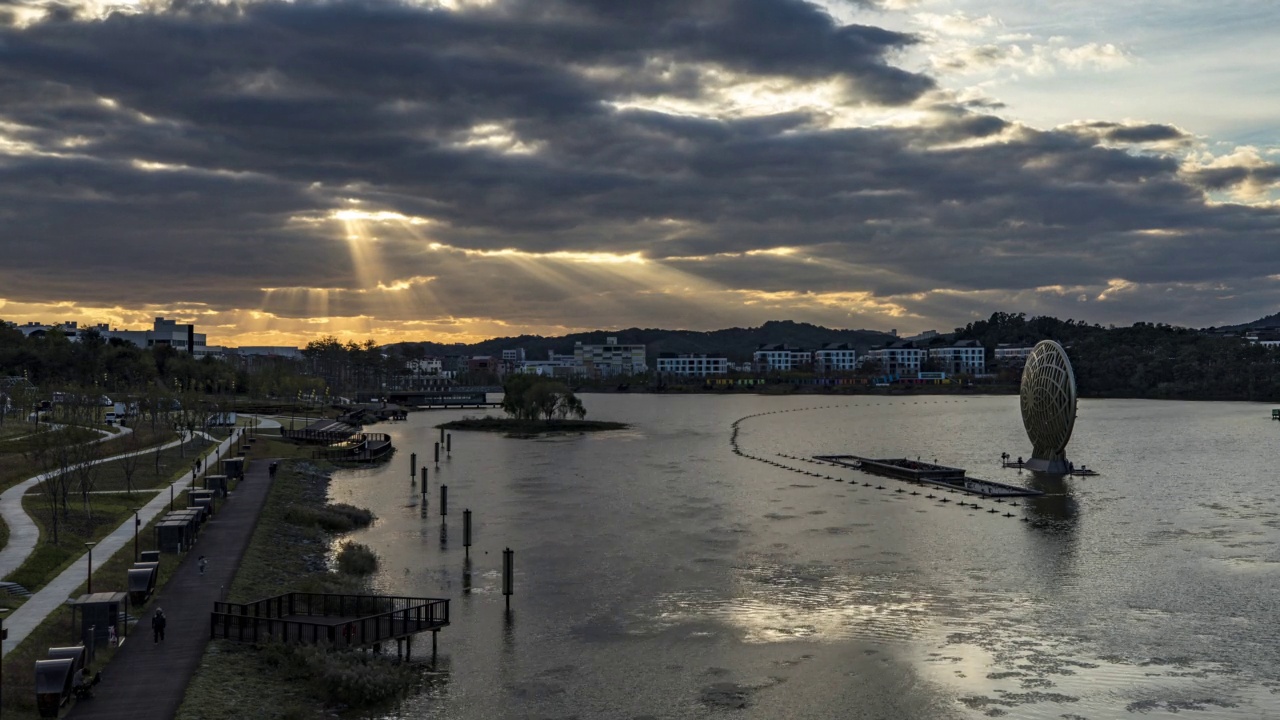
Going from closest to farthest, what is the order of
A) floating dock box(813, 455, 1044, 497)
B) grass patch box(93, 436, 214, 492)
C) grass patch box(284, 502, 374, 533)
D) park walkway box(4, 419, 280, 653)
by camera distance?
park walkway box(4, 419, 280, 653)
grass patch box(284, 502, 374, 533)
grass patch box(93, 436, 214, 492)
floating dock box(813, 455, 1044, 497)

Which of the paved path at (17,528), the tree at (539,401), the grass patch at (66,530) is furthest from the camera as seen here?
the tree at (539,401)

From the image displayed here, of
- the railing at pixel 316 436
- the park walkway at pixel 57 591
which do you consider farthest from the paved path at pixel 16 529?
the railing at pixel 316 436

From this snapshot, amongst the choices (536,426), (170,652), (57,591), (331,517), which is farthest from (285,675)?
(536,426)

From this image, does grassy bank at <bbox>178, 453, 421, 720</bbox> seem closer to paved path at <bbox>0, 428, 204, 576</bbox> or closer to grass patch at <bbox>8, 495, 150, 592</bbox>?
grass patch at <bbox>8, 495, 150, 592</bbox>

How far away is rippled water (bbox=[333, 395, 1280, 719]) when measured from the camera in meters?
33.7

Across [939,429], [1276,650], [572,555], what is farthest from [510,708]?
[939,429]

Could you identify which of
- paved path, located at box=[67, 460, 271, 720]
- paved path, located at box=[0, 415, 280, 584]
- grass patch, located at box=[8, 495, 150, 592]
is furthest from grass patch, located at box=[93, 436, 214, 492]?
paved path, located at box=[67, 460, 271, 720]

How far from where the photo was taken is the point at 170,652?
32.2 m

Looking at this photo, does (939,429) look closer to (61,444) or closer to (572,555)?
(572,555)

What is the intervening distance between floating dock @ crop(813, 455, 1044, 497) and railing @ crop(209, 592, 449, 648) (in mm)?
56358

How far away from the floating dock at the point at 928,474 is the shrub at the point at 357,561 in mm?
50487

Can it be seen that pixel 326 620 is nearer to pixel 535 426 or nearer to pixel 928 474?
pixel 928 474

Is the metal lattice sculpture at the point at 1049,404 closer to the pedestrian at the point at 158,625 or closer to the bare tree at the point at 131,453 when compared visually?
the bare tree at the point at 131,453

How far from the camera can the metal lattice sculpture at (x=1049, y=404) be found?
297 ft
